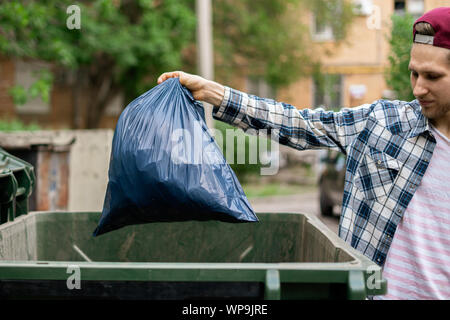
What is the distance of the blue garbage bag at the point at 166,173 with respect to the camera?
208 centimetres

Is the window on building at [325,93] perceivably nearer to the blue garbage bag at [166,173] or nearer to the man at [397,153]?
the man at [397,153]

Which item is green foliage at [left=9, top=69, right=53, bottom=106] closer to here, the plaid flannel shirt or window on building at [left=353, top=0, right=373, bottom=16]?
the plaid flannel shirt

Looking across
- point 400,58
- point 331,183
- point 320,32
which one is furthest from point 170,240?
point 320,32

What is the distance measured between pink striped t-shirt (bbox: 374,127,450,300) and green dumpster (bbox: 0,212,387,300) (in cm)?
26

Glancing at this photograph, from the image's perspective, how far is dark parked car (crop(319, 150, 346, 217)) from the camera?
8.73 meters

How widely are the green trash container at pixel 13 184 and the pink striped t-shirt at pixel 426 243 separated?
64.5 inches

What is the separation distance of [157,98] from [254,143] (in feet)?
32.5

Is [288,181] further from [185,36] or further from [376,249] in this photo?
[376,249]

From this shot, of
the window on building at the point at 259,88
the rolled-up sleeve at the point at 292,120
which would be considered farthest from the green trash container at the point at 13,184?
the window on building at the point at 259,88

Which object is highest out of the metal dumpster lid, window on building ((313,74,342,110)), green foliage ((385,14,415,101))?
window on building ((313,74,342,110))

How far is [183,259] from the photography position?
282 cm

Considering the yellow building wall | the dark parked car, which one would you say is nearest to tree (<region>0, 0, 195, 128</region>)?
the dark parked car

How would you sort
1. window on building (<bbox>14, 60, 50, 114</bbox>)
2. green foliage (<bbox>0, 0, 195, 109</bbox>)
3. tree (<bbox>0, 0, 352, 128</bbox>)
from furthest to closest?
window on building (<bbox>14, 60, 50, 114</bbox>)
tree (<bbox>0, 0, 352, 128</bbox>)
green foliage (<bbox>0, 0, 195, 109</bbox>)

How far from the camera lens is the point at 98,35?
43.1ft
